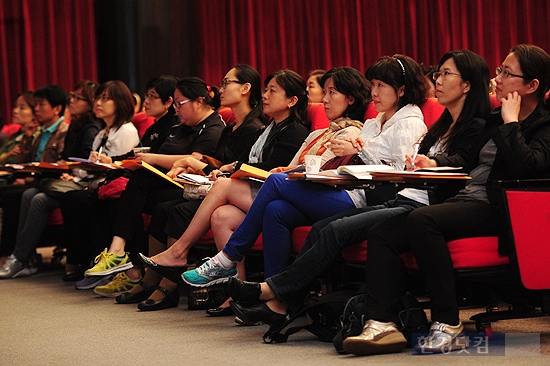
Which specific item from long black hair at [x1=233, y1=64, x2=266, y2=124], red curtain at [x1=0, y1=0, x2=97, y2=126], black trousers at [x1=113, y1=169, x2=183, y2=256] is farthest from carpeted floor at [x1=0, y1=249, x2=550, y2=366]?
red curtain at [x1=0, y1=0, x2=97, y2=126]

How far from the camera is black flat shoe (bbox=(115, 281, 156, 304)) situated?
13.7 ft

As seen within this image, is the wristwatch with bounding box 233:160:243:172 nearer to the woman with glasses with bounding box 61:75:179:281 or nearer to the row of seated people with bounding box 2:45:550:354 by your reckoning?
the row of seated people with bounding box 2:45:550:354

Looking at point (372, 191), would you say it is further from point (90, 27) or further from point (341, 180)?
point (90, 27)

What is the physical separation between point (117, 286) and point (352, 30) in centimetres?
354

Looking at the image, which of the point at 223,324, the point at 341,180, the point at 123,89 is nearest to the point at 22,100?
the point at 123,89

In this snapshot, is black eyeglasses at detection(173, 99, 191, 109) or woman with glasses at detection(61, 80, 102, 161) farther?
woman with glasses at detection(61, 80, 102, 161)

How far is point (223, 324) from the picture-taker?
3.50 m

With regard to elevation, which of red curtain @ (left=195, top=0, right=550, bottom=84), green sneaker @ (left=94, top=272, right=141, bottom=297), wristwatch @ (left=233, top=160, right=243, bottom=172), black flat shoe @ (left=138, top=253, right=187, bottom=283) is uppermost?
red curtain @ (left=195, top=0, right=550, bottom=84)

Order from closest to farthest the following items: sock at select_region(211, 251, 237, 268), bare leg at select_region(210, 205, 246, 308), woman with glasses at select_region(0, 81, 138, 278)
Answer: sock at select_region(211, 251, 237, 268)
bare leg at select_region(210, 205, 246, 308)
woman with glasses at select_region(0, 81, 138, 278)

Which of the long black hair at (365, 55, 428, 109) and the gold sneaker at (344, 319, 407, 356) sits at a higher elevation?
the long black hair at (365, 55, 428, 109)

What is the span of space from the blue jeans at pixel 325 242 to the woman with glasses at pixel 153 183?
1.38 meters

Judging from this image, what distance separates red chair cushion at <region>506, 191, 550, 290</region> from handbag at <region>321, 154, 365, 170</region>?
0.85 metres

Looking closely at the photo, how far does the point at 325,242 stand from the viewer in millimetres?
2959

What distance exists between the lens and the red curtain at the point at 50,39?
8953 millimetres
